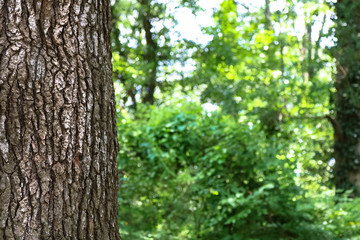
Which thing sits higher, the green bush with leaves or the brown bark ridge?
the green bush with leaves

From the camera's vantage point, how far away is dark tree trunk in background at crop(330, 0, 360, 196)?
Answer: 9.33 m

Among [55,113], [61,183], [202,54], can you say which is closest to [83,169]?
[61,183]

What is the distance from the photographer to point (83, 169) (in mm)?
2148

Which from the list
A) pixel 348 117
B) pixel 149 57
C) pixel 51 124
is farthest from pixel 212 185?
pixel 149 57

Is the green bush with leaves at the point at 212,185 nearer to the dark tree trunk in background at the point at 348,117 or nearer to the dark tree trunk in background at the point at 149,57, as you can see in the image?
the dark tree trunk in background at the point at 348,117

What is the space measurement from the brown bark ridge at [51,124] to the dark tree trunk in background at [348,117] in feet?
25.8

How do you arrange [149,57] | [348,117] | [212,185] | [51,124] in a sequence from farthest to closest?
[149,57] → [348,117] → [212,185] → [51,124]

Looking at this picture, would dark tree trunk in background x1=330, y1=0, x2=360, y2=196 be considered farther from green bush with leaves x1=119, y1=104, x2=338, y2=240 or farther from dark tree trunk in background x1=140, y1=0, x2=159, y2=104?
dark tree trunk in background x1=140, y1=0, x2=159, y2=104

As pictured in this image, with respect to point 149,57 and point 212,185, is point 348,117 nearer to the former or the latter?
point 212,185

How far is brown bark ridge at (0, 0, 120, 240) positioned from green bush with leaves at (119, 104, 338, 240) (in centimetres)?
386

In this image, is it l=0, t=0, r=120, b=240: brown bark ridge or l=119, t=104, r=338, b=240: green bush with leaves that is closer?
l=0, t=0, r=120, b=240: brown bark ridge

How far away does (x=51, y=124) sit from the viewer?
6.79 feet

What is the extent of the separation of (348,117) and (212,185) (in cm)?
492

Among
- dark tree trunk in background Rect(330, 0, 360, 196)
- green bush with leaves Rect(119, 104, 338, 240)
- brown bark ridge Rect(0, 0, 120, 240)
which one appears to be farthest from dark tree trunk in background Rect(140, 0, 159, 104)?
brown bark ridge Rect(0, 0, 120, 240)
